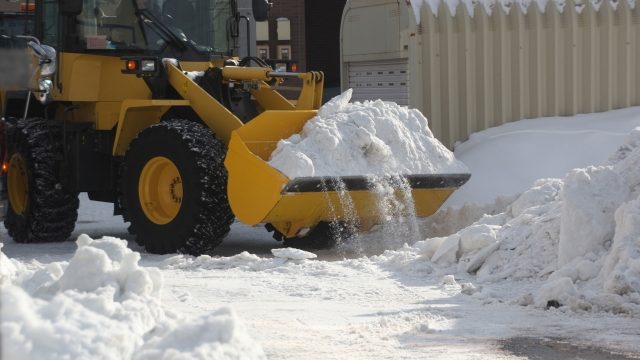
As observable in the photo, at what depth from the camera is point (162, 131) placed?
1061 centimetres

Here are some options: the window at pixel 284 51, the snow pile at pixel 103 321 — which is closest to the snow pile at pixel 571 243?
the snow pile at pixel 103 321

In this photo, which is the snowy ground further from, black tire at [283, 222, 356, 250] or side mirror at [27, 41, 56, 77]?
side mirror at [27, 41, 56, 77]

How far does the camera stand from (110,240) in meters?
6.12

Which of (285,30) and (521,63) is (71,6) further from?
(285,30)

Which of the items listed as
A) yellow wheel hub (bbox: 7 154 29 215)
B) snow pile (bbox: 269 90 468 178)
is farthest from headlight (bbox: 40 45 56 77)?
snow pile (bbox: 269 90 468 178)

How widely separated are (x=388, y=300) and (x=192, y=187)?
2902 millimetres

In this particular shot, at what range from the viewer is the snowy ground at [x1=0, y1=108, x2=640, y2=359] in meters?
5.70

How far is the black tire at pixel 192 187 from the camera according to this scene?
33.8ft

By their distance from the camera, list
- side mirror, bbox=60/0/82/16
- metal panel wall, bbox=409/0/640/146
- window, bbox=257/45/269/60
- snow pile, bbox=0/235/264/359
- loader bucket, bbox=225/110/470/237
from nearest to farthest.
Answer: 1. snow pile, bbox=0/235/264/359
2. loader bucket, bbox=225/110/470/237
3. side mirror, bbox=60/0/82/16
4. metal panel wall, bbox=409/0/640/146
5. window, bbox=257/45/269/60

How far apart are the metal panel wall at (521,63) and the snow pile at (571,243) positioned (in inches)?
137

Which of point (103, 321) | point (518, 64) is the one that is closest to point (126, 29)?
point (518, 64)

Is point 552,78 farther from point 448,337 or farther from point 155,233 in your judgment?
point 448,337

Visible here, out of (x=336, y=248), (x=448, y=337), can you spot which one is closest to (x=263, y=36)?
(x=336, y=248)

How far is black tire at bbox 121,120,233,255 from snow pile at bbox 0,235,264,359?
4541 mm
